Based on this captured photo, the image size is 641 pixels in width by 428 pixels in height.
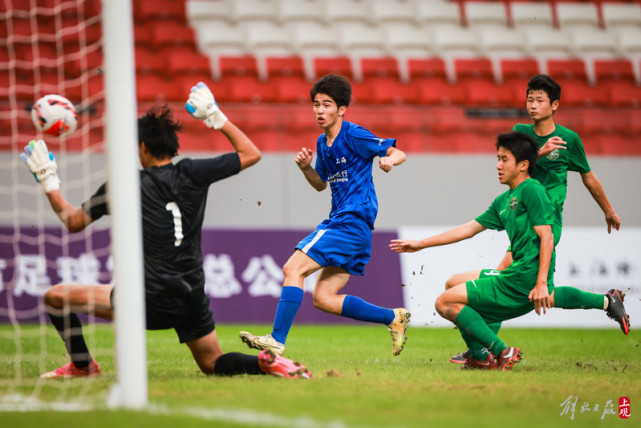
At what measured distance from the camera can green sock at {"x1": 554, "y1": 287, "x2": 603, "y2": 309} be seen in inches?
207

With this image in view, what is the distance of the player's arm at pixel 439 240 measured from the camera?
18.0ft

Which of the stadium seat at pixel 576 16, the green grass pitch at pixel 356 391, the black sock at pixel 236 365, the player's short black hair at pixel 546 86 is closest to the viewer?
the green grass pitch at pixel 356 391

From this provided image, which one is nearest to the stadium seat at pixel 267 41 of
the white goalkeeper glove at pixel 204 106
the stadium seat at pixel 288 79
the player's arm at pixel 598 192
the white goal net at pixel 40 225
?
the stadium seat at pixel 288 79

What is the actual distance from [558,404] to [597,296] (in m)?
1.95

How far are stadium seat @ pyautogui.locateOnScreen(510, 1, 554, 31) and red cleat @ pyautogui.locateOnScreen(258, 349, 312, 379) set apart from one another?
12.3 meters

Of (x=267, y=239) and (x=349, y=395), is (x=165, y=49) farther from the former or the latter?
(x=349, y=395)

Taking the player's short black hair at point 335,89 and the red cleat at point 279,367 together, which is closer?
the red cleat at point 279,367

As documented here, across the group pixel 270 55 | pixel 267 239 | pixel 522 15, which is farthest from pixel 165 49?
pixel 522 15

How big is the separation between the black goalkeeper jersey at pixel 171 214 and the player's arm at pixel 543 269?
202 centimetres

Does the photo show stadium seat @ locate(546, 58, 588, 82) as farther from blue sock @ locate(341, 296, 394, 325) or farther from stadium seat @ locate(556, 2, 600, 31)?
blue sock @ locate(341, 296, 394, 325)

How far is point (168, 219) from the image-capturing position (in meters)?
4.45

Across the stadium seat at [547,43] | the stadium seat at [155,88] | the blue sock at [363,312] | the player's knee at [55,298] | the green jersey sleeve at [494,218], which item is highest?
the stadium seat at [547,43]

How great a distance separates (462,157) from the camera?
11.1 m

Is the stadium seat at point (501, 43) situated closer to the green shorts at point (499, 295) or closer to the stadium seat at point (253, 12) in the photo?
the stadium seat at point (253, 12)
